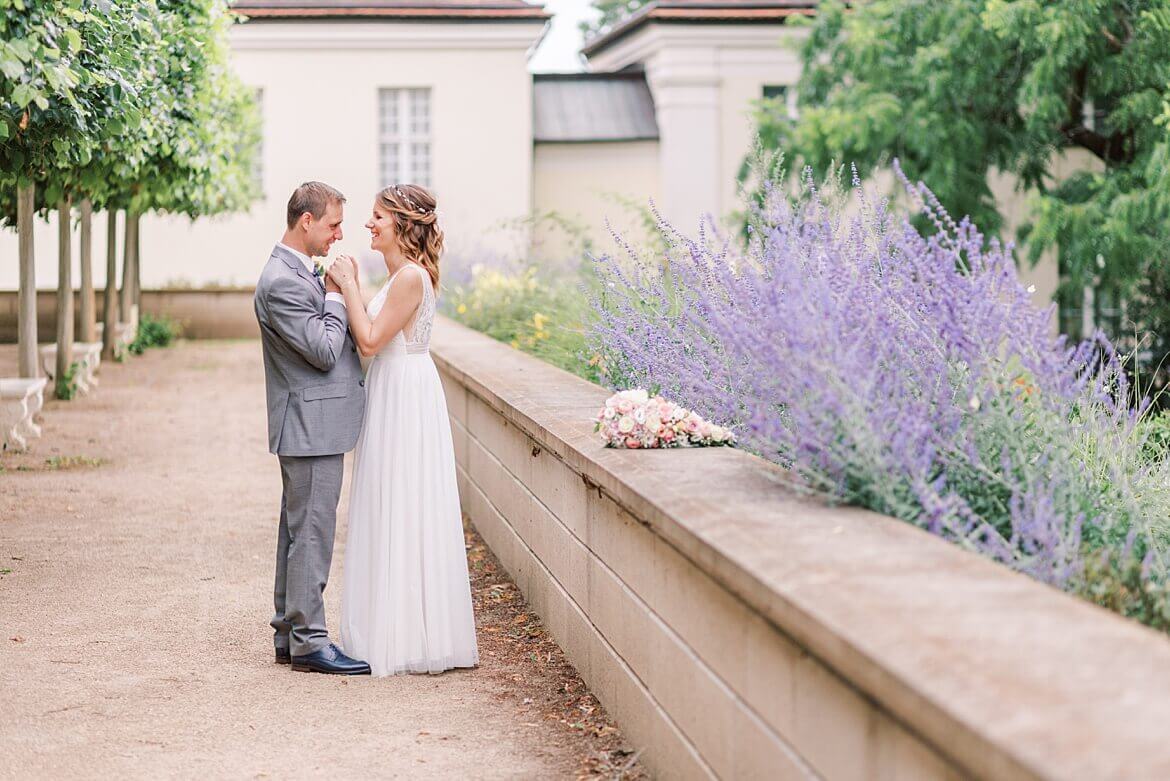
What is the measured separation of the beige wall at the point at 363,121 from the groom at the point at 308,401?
961 inches

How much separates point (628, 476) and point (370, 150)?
2729cm

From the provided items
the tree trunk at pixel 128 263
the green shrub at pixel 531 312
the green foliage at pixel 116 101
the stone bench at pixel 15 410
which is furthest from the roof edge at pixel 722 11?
the stone bench at pixel 15 410

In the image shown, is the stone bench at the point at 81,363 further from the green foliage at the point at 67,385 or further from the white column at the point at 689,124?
the white column at the point at 689,124

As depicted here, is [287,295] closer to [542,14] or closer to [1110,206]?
[1110,206]

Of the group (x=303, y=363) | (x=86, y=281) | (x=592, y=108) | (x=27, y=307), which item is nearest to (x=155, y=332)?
(x=86, y=281)

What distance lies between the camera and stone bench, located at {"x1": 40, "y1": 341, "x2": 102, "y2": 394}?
15938 millimetres

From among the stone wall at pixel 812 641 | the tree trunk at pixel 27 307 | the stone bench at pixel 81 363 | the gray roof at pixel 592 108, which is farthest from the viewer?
the gray roof at pixel 592 108

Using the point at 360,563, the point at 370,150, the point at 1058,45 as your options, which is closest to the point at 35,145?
the point at 360,563

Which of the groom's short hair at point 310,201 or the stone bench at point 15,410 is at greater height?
the groom's short hair at point 310,201

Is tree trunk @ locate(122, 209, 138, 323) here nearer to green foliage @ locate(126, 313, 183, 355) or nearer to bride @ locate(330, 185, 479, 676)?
green foliage @ locate(126, 313, 183, 355)

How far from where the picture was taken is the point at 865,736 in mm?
2619

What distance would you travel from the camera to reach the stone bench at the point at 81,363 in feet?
52.3

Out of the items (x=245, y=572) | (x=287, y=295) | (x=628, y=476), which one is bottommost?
(x=245, y=572)

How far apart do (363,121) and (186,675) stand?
2624 cm
